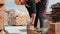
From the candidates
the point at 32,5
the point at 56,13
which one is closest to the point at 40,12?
the point at 32,5

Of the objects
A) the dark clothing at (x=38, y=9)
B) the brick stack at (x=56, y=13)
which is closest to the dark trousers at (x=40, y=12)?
the dark clothing at (x=38, y=9)

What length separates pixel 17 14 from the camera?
13.7ft

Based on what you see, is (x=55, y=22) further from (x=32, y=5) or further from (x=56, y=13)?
(x=32, y=5)

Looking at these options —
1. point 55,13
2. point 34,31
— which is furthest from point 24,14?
point 55,13

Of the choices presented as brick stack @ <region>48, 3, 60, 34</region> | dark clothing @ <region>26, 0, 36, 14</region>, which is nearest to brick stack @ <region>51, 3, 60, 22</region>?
brick stack @ <region>48, 3, 60, 34</region>

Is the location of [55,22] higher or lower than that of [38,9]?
lower

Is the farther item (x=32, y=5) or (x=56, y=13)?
(x=32, y=5)

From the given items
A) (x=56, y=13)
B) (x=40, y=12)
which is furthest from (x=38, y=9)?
(x=56, y=13)

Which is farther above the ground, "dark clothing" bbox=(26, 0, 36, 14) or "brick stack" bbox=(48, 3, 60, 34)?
"dark clothing" bbox=(26, 0, 36, 14)

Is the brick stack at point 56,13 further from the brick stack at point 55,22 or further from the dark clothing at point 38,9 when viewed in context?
the dark clothing at point 38,9

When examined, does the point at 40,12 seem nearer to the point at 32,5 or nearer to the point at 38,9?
the point at 38,9

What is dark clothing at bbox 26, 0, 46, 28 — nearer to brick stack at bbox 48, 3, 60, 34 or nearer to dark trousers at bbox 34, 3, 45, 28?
dark trousers at bbox 34, 3, 45, 28

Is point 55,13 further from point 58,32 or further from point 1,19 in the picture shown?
point 1,19

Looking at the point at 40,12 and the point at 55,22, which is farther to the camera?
the point at 40,12
